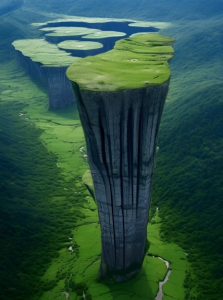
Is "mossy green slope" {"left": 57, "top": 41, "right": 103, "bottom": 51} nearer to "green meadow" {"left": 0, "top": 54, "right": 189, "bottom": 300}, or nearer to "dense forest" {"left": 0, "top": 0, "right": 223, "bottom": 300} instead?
"dense forest" {"left": 0, "top": 0, "right": 223, "bottom": 300}

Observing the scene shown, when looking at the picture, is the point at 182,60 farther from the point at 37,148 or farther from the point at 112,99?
the point at 112,99

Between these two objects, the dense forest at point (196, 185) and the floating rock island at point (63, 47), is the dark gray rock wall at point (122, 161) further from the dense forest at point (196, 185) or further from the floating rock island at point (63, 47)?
the floating rock island at point (63, 47)

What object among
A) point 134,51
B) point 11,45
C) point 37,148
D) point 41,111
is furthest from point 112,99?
point 11,45

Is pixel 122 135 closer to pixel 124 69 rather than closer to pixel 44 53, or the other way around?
pixel 124 69

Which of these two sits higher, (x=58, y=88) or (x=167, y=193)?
(x=58, y=88)

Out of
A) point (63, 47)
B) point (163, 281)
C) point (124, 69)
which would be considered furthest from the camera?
point (63, 47)

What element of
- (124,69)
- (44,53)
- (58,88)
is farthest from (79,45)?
(124,69)

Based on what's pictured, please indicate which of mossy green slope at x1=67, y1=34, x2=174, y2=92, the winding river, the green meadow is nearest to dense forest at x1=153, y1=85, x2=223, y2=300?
the green meadow
